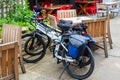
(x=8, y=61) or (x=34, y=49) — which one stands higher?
(x=8, y=61)

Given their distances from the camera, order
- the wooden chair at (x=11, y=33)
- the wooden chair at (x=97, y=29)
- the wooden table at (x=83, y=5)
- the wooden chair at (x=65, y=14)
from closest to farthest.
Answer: the wooden chair at (x=11, y=33) < the wooden chair at (x=97, y=29) < the wooden chair at (x=65, y=14) < the wooden table at (x=83, y=5)

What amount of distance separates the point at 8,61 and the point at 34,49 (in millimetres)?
2190

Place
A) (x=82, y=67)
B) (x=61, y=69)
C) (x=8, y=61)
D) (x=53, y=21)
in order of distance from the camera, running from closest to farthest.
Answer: (x=8, y=61) < (x=82, y=67) < (x=61, y=69) < (x=53, y=21)

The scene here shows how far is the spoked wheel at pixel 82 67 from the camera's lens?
4.45 metres

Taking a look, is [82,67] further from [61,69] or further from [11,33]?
[11,33]

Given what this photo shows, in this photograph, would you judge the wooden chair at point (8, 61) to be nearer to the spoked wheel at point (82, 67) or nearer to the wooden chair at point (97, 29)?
the spoked wheel at point (82, 67)

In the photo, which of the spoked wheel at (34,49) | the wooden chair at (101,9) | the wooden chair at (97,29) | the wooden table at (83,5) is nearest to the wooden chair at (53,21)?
the spoked wheel at (34,49)

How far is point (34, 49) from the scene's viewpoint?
5.70 metres

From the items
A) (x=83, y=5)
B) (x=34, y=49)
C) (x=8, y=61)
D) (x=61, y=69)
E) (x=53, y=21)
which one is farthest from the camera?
(x=83, y=5)

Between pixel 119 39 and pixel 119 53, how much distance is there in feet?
4.37

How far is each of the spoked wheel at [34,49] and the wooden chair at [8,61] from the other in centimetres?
181

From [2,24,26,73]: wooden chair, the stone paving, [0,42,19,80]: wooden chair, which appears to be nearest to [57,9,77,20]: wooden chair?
the stone paving

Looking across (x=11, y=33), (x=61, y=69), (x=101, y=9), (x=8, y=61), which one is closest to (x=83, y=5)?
(x=101, y=9)

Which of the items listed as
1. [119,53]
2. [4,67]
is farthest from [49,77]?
[119,53]
